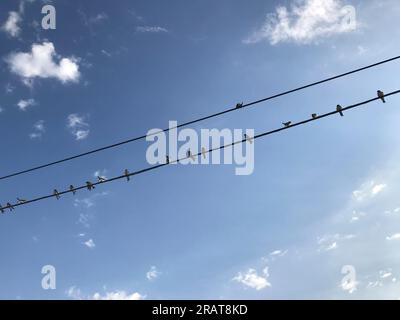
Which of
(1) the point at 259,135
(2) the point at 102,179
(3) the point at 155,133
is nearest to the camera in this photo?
(1) the point at 259,135

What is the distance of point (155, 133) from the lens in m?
13.5

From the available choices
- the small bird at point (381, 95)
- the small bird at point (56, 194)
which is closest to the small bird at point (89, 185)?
the small bird at point (56, 194)

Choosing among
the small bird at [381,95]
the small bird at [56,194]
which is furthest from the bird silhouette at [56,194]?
the small bird at [381,95]

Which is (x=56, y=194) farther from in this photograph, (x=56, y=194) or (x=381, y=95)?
(x=381, y=95)

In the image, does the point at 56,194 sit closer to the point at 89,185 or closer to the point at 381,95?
the point at 89,185

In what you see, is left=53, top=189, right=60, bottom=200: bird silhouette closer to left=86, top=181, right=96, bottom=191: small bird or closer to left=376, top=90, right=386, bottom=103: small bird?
left=86, top=181, right=96, bottom=191: small bird

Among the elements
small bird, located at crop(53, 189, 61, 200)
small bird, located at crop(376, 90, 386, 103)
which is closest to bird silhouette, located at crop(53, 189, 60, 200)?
small bird, located at crop(53, 189, 61, 200)

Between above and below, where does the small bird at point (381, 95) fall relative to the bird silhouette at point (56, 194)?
above

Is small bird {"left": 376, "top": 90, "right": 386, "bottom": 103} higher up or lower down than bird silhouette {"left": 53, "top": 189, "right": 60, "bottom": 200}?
higher up

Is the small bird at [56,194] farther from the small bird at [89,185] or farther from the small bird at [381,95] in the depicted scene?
the small bird at [381,95]

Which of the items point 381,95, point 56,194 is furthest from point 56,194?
point 381,95
